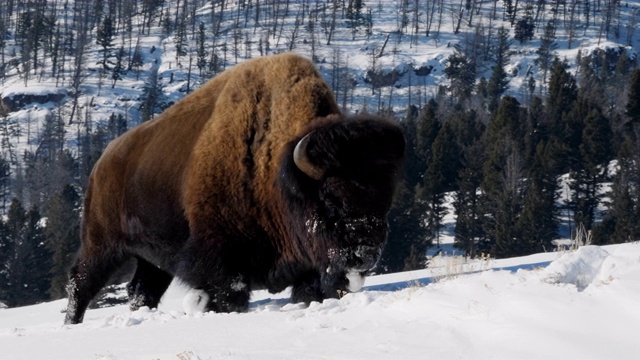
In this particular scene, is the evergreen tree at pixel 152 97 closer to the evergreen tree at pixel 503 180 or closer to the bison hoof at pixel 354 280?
the evergreen tree at pixel 503 180

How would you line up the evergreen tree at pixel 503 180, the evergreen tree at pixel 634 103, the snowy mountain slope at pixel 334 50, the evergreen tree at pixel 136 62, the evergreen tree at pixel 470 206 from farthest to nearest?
the evergreen tree at pixel 136 62, the snowy mountain slope at pixel 334 50, the evergreen tree at pixel 634 103, the evergreen tree at pixel 470 206, the evergreen tree at pixel 503 180

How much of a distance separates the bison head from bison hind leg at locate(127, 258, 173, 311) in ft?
8.18

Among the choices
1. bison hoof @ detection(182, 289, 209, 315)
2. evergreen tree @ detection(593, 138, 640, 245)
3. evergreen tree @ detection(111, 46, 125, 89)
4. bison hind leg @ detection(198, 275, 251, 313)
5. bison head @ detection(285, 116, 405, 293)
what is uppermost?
bison head @ detection(285, 116, 405, 293)

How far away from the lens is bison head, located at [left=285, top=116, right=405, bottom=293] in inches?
245

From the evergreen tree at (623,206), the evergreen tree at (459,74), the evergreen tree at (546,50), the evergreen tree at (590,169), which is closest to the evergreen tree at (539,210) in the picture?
the evergreen tree at (590,169)

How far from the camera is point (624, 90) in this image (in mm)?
74000

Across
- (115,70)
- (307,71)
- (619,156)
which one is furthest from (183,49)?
(307,71)

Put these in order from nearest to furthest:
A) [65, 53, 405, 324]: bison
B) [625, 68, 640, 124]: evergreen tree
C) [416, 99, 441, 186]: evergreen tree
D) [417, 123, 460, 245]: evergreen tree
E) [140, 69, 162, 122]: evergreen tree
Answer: [65, 53, 405, 324]: bison → [417, 123, 460, 245]: evergreen tree → [625, 68, 640, 124]: evergreen tree → [416, 99, 441, 186]: evergreen tree → [140, 69, 162, 122]: evergreen tree

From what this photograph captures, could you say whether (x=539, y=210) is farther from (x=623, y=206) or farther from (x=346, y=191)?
(x=346, y=191)

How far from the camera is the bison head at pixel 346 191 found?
6.22m

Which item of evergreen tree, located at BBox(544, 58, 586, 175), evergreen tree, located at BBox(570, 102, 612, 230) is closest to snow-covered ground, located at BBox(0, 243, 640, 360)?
evergreen tree, located at BBox(570, 102, 612, 230)

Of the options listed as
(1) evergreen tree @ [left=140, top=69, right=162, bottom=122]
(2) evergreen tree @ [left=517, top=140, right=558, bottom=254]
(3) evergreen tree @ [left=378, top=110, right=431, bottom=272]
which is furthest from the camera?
(1) evergreen tree @ [left=140, top=69, right=162, bottom=122]

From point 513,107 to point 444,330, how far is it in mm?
50228

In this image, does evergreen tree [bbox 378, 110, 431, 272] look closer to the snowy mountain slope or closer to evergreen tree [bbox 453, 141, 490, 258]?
evergreen tree [bbox 453, 141, 490, 258]
